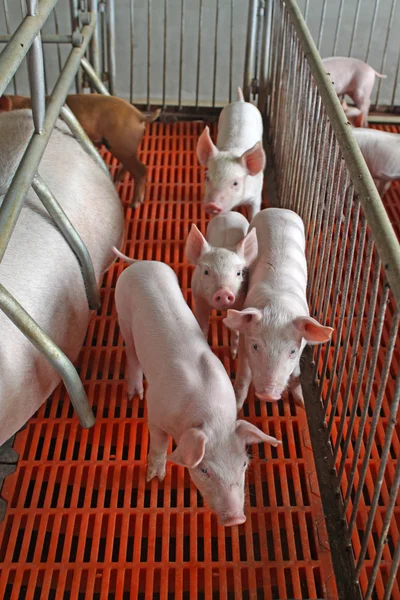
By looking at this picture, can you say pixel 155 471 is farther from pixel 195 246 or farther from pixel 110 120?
pixel 110 120

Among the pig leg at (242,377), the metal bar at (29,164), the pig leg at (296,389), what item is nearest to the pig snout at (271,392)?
the pig leg at (242,377)

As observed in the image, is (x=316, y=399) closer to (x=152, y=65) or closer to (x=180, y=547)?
(x=180, y=547)

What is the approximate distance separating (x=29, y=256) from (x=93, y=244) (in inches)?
17.1

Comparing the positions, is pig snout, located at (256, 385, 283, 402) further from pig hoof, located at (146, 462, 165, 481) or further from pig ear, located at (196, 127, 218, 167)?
pig ear, located at (196, 127, 218, 167)

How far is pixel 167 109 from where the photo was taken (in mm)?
3875

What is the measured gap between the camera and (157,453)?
1.93 metres

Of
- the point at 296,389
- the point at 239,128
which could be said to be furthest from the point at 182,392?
the point at 239,128

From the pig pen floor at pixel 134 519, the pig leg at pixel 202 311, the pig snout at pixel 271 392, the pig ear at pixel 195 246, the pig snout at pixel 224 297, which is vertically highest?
the pig ear at pixel 195 246

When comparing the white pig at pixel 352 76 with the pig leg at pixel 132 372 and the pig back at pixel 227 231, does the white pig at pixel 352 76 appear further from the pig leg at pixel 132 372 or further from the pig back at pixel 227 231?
the pig leg at pixel 132 372

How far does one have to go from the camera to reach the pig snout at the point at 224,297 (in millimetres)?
2064

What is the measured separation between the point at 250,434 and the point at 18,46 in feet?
3.68

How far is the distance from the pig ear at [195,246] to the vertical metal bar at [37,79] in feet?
1.96

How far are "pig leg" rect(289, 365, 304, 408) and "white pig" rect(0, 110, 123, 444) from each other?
2.51 feet

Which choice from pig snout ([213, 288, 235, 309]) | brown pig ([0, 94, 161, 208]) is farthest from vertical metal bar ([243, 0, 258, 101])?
pig snout ([213, 288, 235, 309])
